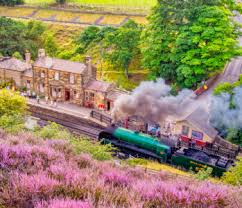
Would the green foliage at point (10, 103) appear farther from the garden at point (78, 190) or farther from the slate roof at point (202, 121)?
the garden at point (78, 190)

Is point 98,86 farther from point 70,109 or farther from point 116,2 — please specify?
point 116,2

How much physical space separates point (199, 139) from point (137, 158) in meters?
6.78

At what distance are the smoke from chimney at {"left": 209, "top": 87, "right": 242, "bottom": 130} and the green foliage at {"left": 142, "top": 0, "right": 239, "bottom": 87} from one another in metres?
6.80

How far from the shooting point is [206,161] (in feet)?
85.7

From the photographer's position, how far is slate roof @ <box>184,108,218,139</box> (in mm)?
31261

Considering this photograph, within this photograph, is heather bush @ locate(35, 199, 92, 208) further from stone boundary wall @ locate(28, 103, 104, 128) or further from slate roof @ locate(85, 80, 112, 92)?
slate roof @ locate(85, 80, 112, 92)

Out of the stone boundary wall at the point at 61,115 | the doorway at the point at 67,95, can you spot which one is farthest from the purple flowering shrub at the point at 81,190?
the doorway at the point at 67,95

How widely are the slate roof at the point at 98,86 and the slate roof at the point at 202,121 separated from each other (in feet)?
34.3

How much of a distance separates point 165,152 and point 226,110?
328 inches

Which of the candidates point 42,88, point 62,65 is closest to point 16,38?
point 42,88

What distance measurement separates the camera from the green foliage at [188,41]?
3906 centimetres

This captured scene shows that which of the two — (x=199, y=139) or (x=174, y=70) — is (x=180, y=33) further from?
(x=199, y=139)

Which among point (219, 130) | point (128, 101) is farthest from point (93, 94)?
point (219, 130)

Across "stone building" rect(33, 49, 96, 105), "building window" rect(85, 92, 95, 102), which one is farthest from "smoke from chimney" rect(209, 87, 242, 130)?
"stone building" rect(33, 49, 96, 105)
